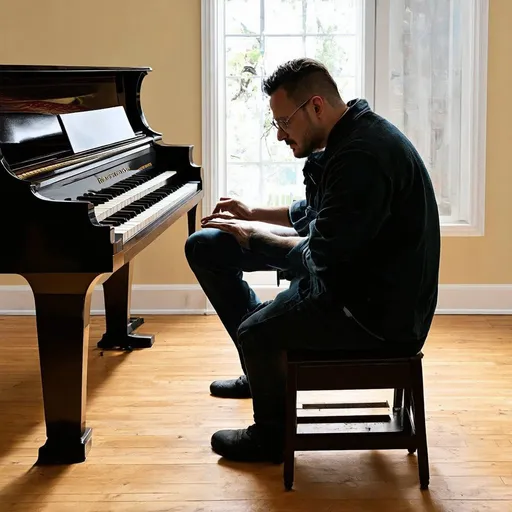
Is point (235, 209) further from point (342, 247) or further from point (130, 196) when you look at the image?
point (342, 247)

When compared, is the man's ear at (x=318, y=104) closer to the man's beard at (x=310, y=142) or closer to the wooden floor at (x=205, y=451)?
the man's beard at (x=310, y=142)

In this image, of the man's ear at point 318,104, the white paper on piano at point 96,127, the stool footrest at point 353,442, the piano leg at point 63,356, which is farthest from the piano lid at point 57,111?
the stool footrest at point 353,442

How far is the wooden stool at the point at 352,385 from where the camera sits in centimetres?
242

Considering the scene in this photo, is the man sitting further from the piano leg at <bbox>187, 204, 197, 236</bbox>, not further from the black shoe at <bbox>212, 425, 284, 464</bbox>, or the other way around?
the piano leg at <bbox>187, 204, 197, 236</bbox>

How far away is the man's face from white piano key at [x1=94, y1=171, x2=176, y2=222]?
2.12 feet

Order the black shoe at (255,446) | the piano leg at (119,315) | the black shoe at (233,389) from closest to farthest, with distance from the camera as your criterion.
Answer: the black shoe at (255,446)
the black shoe at (233,389)
the piano leg at (119,315)

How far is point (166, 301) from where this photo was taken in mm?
4840

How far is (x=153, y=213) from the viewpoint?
3096 mm

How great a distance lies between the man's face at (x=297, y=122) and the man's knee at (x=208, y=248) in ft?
2.21

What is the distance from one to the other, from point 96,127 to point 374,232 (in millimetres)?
1582

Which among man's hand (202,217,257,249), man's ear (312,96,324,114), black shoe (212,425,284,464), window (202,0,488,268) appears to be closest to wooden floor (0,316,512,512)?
black shoe (212,425,284,464)

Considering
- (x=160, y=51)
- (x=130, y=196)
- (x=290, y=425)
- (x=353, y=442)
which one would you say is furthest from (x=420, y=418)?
(x=160, y=51)

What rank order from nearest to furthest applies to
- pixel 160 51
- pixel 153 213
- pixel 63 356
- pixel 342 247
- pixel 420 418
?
pixel 342 247
pixel 420 418
pixel 63 356
pixel 153 213
pixel 160 51

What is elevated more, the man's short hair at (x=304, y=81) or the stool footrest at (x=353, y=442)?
the man's short hair at (x=304, y=81)
